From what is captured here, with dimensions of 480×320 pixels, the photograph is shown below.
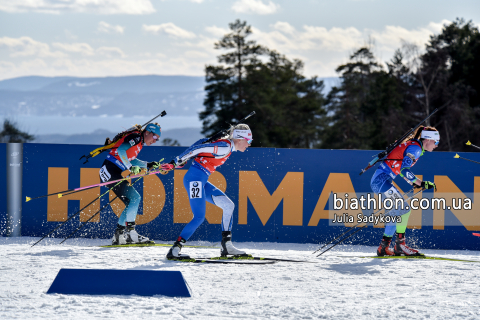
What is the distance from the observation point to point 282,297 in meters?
4.50

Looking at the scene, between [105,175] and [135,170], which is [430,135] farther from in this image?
[105,175]

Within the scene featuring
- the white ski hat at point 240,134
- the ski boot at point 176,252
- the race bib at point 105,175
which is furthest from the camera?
the race bib at point 105,175

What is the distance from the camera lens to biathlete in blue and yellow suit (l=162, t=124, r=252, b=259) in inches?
229

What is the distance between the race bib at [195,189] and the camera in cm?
584

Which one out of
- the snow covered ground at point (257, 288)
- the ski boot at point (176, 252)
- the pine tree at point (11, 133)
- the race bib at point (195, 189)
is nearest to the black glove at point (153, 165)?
the race bib at point (195, 189)

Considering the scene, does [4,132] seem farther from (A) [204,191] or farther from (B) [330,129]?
(A) [204,191]

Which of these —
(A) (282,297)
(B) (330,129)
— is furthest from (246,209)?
(B) (330,129)

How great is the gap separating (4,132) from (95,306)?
39.2 metres

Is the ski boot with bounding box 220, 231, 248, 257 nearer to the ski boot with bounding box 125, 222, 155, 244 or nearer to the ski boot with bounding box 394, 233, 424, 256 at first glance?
the ski boot with bounding box 125, 222, 155, 244

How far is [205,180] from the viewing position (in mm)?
5965

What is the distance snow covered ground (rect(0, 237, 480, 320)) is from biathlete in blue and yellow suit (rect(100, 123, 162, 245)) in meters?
0.39

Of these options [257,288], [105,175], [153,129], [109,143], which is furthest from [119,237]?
[257,288]

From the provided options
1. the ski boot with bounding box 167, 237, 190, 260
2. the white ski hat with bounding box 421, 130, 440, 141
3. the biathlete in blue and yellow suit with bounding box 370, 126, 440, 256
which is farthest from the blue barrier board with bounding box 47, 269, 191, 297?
the white ski hat with bounding box 421, 130, 440, 141

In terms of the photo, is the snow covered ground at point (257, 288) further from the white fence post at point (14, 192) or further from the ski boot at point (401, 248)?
the white fence post at point (14, 192)
